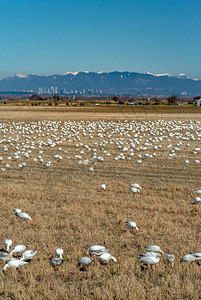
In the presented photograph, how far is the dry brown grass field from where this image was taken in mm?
5398

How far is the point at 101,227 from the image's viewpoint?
794 centimetres

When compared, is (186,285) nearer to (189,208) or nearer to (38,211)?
(189,208)

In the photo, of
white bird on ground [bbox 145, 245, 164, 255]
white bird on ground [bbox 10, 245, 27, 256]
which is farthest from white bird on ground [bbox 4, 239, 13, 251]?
white bird on ground [bbox 145, 245, 164, 255]

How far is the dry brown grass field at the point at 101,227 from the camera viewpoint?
540 centimetres

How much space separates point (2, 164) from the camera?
15562 millimetres

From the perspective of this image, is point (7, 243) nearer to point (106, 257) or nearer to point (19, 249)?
point (19, 249)

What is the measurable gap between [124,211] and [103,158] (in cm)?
766

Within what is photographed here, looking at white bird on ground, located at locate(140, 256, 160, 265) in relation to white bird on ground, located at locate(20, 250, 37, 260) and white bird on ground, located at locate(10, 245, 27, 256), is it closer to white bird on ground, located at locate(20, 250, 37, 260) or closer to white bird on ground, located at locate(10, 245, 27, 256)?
white bird on ground, located at locate(20, 250, 37, 260)

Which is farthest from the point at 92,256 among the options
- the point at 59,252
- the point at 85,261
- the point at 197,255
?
the point at 197,255

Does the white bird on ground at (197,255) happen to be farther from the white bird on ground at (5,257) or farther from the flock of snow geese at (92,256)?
the white bird on ground at (5,257)

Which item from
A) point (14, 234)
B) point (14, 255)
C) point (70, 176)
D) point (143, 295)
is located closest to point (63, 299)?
point (143, 295)

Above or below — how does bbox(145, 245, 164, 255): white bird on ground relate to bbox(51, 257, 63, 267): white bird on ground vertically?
above

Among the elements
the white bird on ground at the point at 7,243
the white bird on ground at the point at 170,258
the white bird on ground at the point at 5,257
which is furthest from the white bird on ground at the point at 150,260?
the white bird on ground at the point at 7,243

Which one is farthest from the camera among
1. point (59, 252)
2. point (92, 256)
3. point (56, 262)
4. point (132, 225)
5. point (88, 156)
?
point (88, 156)
